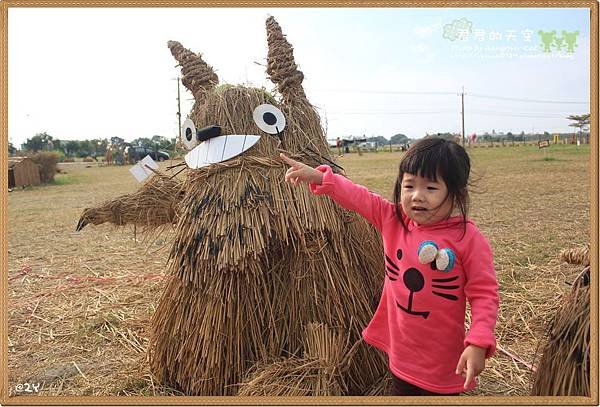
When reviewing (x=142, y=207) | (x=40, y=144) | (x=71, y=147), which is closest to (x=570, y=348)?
(x=142, y=207)

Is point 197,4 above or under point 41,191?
above

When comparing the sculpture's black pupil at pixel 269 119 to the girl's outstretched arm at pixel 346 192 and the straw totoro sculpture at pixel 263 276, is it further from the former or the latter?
the girl's outstretched arm at pixel 346 192

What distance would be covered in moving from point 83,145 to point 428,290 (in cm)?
1787

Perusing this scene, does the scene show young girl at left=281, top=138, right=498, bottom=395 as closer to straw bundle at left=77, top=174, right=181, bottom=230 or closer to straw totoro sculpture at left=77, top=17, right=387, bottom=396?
straw totoro sculpture at left=77, top=17, right=387, bottom=396

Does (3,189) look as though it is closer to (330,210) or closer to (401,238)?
(330,210)

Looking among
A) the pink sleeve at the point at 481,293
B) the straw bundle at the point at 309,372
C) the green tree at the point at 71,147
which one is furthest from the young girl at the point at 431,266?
the green tree at the point at 71,147

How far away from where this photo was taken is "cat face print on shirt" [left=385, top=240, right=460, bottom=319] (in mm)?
1829

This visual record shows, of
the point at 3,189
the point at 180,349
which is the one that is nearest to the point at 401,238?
the point at 180,349

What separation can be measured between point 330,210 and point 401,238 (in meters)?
0.60

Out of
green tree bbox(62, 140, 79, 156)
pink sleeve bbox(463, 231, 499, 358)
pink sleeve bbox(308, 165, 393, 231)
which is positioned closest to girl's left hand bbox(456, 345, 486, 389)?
pink sleeve bbox(463, 231, 499, 358)

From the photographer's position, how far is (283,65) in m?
2.72

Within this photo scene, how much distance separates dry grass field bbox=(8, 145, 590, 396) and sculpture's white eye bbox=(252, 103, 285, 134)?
22.6 inches

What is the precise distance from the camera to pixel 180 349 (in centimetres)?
258

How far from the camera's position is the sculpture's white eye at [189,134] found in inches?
107
